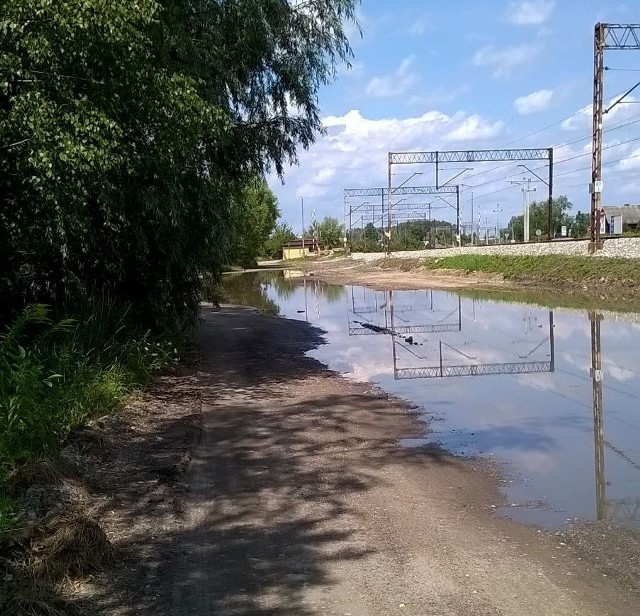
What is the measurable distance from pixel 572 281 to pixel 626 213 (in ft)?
252

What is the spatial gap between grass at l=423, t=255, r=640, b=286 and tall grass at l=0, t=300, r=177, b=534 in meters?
23.6

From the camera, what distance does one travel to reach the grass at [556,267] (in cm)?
3136

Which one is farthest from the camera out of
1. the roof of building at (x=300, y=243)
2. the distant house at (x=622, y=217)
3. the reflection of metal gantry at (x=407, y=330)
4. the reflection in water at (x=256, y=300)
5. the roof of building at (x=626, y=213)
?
the roof of building at (x=300, y=243)

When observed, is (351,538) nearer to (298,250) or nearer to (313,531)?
(313,531)

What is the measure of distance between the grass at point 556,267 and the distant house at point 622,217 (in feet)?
152

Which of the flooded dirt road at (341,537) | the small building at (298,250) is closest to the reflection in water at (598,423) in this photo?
the flooded dirt road at (341,537)

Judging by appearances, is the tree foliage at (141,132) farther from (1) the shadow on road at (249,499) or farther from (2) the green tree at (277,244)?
(2) the green tree at (277,244)

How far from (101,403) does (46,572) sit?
16.1 ft

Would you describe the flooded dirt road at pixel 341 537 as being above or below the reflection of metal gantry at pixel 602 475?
above

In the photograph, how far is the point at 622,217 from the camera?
9869 centimetres

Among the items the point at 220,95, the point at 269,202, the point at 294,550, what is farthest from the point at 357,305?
the point at 269,202

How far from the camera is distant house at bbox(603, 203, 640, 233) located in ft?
292

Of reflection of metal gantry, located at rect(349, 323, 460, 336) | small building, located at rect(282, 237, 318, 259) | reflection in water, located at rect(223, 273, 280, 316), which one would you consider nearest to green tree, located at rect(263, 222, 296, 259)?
small building, located at rect(282, 237, 318, 259)

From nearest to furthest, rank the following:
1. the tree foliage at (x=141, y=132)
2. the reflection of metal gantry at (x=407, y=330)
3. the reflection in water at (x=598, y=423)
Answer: the reflection in water at (x=598, y=423) < the tree foliage at (x=141, y=132) < the reflection of metal gantry at (x=407, y=330)
